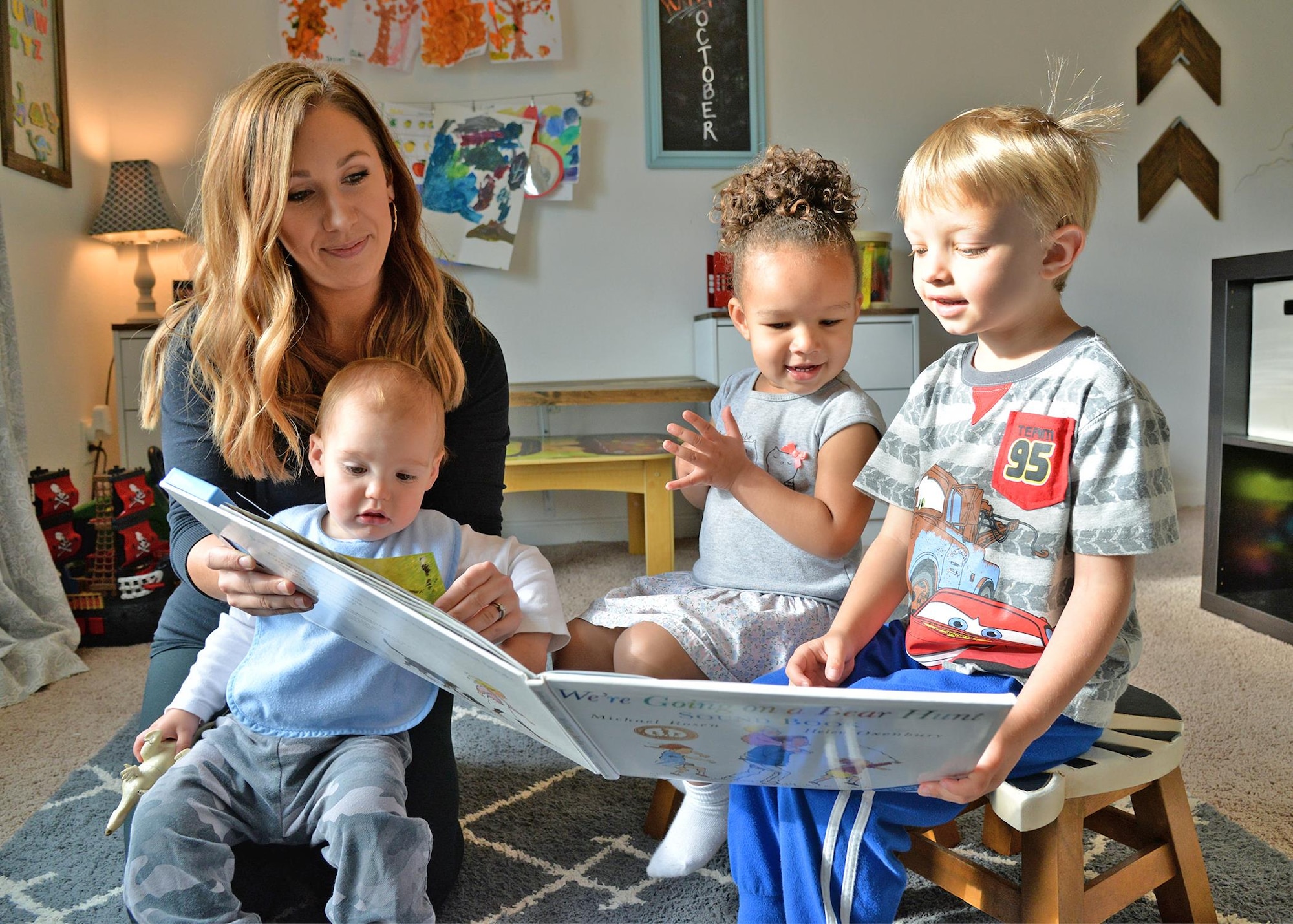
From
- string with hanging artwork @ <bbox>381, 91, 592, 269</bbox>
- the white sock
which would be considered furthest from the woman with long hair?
string with hanging artwork @ <bbox>381, 91, 592, 269</bbox>

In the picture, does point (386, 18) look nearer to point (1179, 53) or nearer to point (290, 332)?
point (290, 332)

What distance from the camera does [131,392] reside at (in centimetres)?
284

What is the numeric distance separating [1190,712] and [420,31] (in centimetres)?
272

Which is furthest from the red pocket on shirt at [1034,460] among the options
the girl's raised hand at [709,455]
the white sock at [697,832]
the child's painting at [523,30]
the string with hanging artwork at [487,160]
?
the child's painting at [523,30]

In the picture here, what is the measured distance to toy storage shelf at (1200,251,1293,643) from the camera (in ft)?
6.34

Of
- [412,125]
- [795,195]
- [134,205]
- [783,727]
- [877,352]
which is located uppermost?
[412,125]

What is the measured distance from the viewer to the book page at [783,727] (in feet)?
1.81

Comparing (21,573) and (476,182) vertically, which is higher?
(476,182)

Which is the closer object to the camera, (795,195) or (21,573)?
(795,195)

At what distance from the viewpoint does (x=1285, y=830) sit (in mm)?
1201

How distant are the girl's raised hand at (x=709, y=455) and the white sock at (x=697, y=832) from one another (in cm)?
34

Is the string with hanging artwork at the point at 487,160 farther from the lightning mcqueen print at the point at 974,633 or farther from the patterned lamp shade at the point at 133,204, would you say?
the lightning mcqueen print at the point at 974,633

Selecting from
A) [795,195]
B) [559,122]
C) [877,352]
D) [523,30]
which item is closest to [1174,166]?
[877,352]

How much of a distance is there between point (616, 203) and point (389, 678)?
7.74ft
